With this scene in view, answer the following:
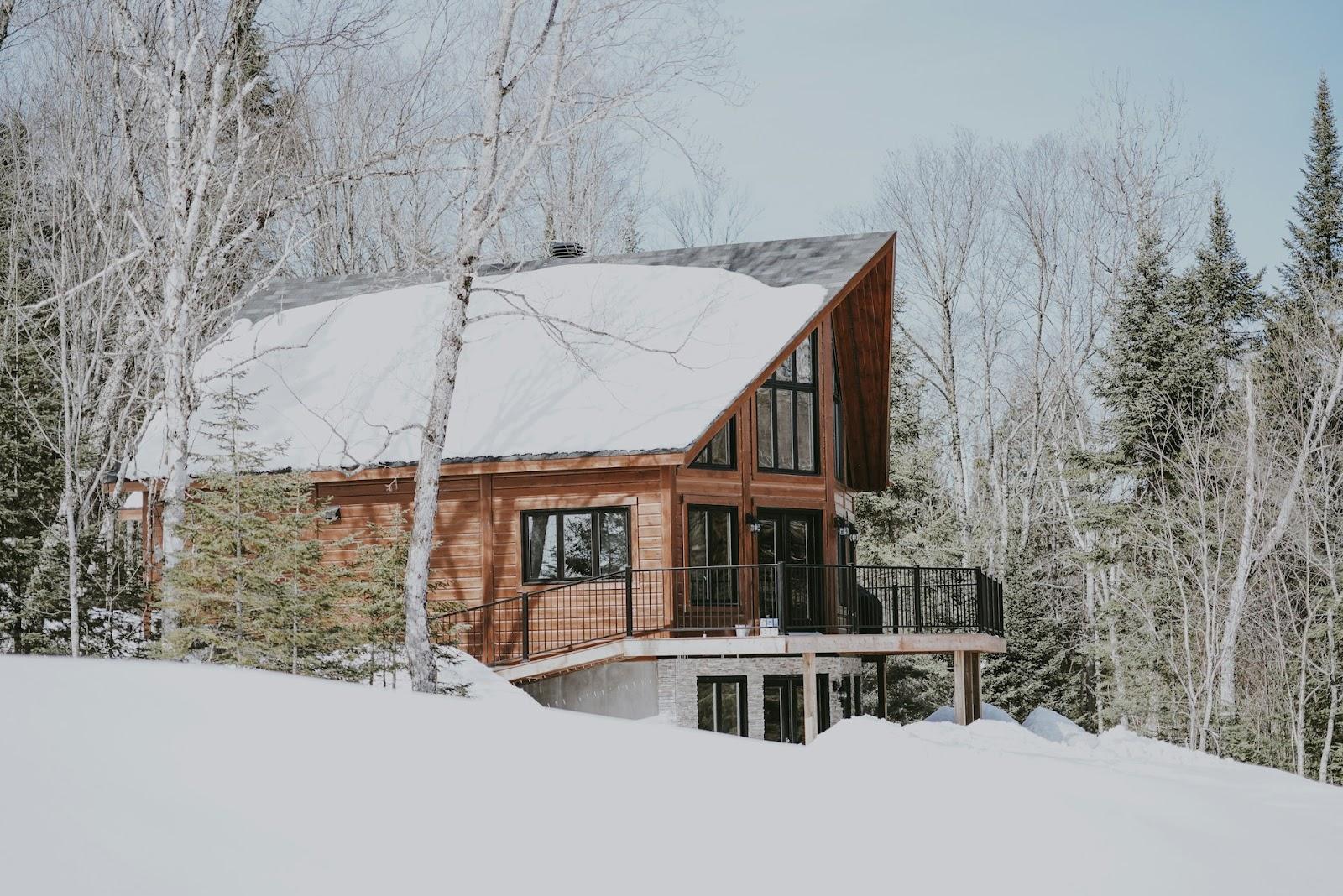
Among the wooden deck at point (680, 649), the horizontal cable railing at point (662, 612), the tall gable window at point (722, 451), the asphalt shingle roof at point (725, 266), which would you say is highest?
the asphalt shingle roof at point (725, 266)

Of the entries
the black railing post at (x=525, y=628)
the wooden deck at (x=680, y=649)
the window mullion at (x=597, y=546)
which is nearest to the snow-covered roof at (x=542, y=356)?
the window mullion at (x=597, y=546)

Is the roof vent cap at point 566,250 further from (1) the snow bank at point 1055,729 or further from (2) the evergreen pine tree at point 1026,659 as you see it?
(2) the evergreen pine tree at point 1026,659

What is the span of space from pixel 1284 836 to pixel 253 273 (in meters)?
25.9

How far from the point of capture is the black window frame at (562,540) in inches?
696

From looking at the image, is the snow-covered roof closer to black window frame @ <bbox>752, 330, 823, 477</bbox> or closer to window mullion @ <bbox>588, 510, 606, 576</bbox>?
black window frame @ <bbox>752, 330, 823, 477</bbox>

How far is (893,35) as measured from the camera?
44.6 metres

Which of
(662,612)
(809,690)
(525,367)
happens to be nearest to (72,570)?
(662,612)

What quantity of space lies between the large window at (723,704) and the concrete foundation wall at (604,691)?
2.62 ft

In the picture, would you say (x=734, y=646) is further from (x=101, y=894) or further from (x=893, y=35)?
(x=893, y=35)

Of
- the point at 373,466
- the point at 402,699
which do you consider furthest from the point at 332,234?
the point at 402,699

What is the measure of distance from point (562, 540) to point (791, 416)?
171 inches

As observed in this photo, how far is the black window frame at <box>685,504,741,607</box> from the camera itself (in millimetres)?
17906

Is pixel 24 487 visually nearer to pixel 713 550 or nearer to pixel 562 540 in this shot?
pixel 562 540

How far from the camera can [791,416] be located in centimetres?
2008
